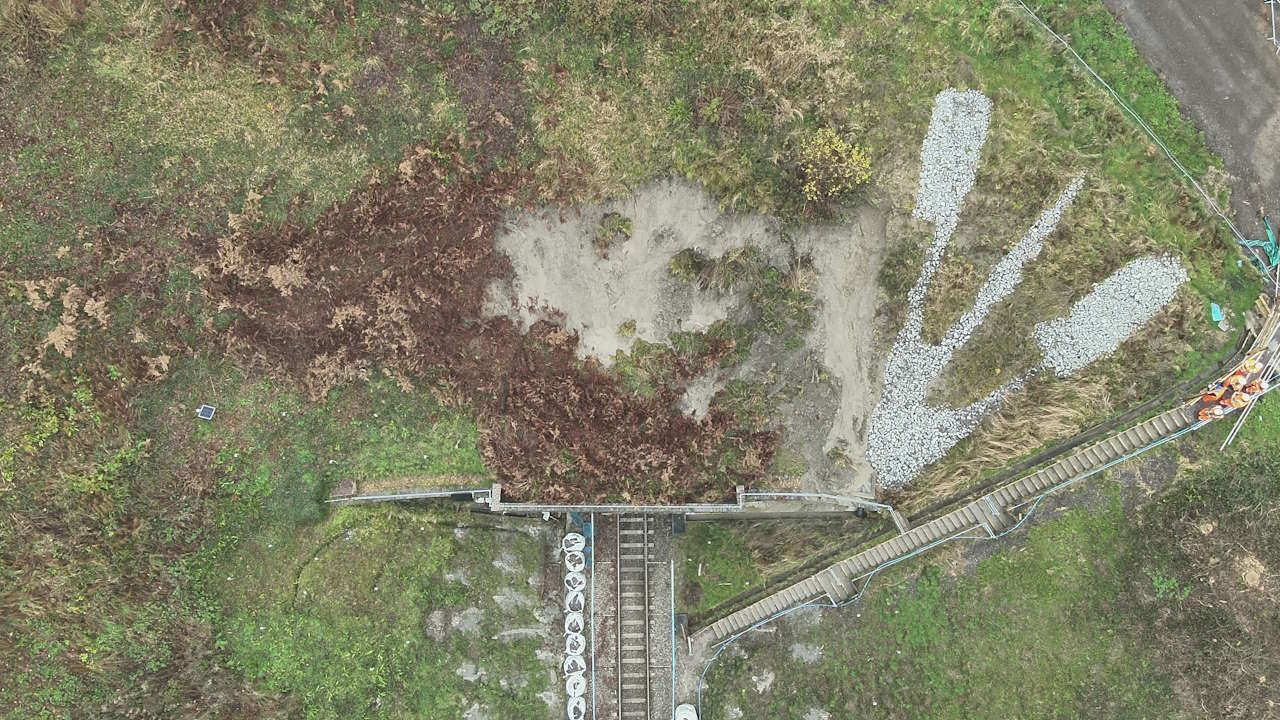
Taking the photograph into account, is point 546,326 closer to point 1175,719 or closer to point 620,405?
point 620,405

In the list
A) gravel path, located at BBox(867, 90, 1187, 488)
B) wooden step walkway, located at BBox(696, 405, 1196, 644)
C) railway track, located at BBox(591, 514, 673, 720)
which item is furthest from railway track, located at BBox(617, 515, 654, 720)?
gravel path, located at BBox(867, 90, 1187, 488)

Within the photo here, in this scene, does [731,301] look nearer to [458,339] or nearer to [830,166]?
[830,166]

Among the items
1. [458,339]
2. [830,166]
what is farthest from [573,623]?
[830,166]

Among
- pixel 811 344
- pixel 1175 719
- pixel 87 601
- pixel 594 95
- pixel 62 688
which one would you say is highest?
pixel 594 95

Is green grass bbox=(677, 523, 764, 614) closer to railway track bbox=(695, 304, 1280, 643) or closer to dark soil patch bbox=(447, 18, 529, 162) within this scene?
railway track bbox=(695, 304, 1280, 643)

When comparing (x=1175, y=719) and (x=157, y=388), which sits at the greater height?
(x=157, y=388)

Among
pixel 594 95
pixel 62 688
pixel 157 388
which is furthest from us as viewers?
pixel 594 95

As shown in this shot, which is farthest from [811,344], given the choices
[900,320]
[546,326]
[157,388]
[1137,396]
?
[157,388]

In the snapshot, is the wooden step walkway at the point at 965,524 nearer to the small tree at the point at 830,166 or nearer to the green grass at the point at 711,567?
the green grass at the point at 711,567
